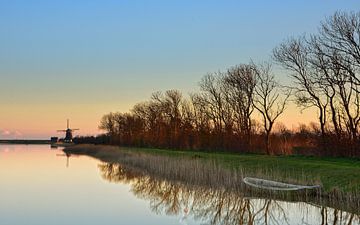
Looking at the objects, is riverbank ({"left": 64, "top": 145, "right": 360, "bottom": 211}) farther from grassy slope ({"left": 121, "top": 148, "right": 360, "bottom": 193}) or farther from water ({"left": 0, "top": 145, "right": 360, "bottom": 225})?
water ({"left": 0, "top": 145, "right": 360, "bottom": 225})

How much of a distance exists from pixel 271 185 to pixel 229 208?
9.85 ft

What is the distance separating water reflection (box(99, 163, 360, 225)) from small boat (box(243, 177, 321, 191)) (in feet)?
2.02

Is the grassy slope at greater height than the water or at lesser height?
greater

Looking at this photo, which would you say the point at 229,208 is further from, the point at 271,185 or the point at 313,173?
the point at 313,173

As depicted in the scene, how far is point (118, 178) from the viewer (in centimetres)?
2698

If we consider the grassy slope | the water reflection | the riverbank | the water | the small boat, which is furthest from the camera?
the small boat

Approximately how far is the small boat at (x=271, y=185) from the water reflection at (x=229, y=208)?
62cm

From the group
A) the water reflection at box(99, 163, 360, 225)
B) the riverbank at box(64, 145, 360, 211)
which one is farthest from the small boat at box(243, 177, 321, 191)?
the water reflection at box(99, 163, 360, 225)

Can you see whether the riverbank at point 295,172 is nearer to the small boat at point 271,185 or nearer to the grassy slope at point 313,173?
the grassy slope at point 313,173

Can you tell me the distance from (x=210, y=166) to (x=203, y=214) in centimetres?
839

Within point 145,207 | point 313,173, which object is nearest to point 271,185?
point 313,173

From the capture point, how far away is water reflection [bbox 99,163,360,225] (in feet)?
42.0

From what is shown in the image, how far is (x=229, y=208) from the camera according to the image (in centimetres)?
1477

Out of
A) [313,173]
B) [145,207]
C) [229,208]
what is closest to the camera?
[229,208]
